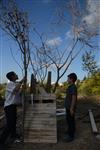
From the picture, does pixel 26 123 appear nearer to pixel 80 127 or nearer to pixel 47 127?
pixel 47 127

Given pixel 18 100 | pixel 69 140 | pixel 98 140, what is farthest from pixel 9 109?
pixel 98 140

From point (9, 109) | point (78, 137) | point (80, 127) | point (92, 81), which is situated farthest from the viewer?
point (92, 81)

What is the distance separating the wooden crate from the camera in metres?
6.45

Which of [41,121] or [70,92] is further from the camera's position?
[41,121]

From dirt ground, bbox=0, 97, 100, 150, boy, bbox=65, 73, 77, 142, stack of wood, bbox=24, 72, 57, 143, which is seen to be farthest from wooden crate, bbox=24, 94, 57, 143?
boy, bbox=65, 73, 77, 142

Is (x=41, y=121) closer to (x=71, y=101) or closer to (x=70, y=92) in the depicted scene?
(x=71, y=101)

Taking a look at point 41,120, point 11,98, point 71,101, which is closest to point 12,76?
point 11,98

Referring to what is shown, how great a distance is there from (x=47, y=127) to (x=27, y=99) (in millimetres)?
719

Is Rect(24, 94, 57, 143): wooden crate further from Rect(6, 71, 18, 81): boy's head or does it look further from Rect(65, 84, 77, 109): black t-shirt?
Rect(6, 71, 18, 81): boy's head

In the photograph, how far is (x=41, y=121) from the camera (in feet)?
21.6

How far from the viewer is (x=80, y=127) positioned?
768 cm

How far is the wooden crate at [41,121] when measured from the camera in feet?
21.2

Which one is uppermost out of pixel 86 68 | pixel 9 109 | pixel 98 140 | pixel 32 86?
pixel 86 68

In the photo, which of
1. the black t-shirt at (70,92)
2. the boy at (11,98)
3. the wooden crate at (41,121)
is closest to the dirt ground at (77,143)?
the wooden crate at (41,121)
